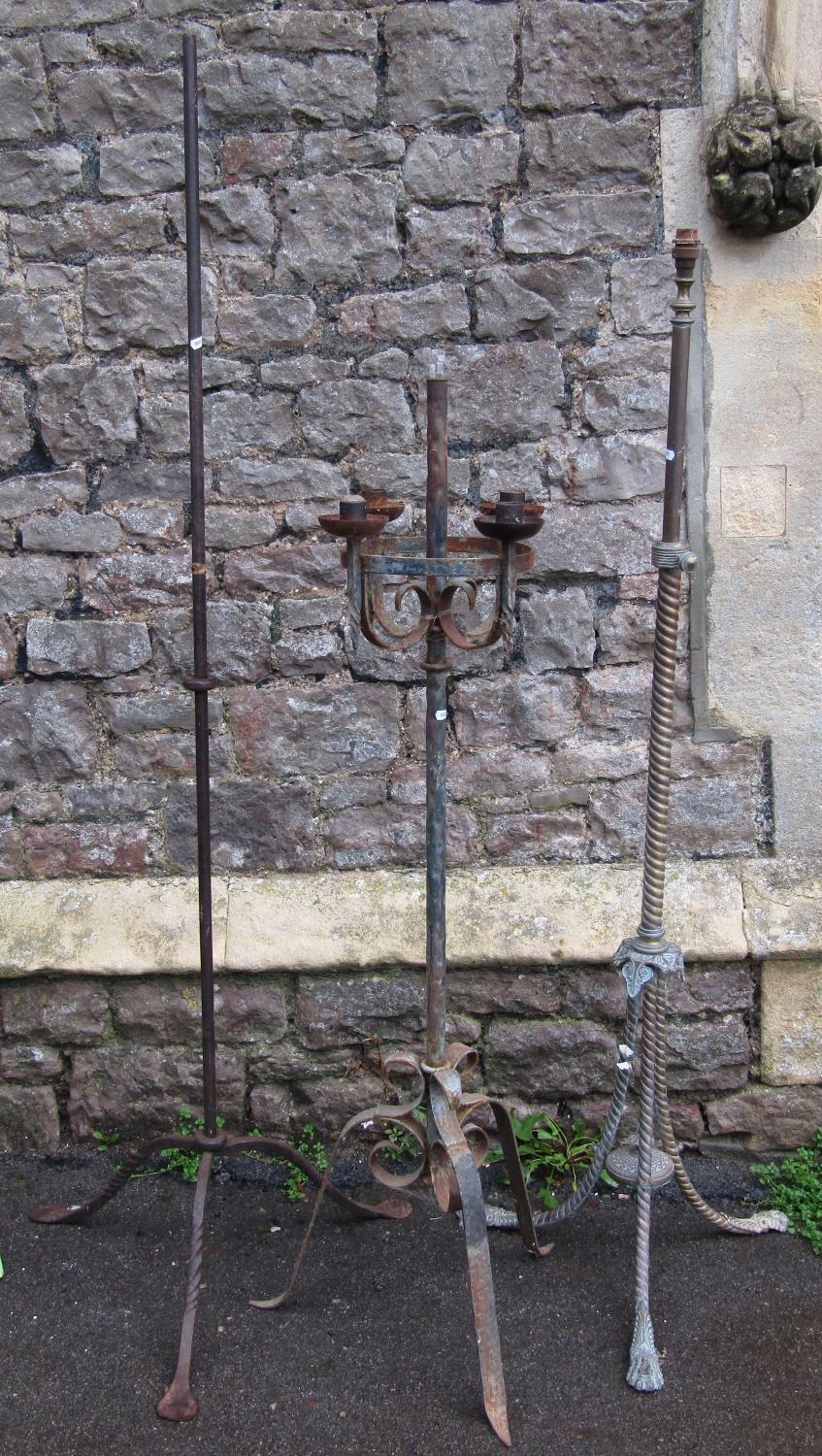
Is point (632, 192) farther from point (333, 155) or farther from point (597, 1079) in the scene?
point (597, 1079)

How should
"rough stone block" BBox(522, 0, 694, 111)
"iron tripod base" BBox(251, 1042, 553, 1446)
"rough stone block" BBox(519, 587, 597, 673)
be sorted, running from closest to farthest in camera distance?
"iron tripod base" BBox(251, 1042, 553, 1446), "rough stone block" BBox(522, 0, 694, 111), "rough stone block" BBox(519, 587, 597, 673)

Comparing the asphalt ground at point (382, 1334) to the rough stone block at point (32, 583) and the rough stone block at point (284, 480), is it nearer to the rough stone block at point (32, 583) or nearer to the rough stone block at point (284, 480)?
the rough stone block at point (32, 583)

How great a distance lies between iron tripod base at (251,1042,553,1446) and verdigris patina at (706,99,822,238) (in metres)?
1.94

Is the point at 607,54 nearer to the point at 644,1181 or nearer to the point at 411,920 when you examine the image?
the point at 411,920

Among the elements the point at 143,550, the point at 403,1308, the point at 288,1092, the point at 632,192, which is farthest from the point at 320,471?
the point at 403,1308

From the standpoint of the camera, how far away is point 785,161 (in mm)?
2613

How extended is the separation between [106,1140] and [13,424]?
1.83 m

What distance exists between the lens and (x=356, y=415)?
9.37 ft

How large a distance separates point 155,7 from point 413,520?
1311 mm

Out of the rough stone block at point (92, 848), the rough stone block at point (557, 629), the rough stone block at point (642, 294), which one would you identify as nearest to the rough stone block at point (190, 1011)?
the rough stone block at point (92, 848)

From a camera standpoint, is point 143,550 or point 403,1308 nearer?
point 403,1308

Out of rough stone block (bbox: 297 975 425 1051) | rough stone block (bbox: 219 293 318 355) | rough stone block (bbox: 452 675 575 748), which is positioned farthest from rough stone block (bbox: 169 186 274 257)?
rough stone block (bbox: 297 975 425 1051)

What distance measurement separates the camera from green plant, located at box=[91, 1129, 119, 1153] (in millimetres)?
3092

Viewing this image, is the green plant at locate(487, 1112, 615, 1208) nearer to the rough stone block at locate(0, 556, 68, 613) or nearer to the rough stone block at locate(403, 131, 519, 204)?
the rough stone block at locate(0, 556, 68, 613)
